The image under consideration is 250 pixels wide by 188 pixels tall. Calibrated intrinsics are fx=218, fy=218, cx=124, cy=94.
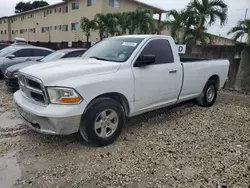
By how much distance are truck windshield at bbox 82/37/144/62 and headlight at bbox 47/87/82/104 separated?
116 centimetres

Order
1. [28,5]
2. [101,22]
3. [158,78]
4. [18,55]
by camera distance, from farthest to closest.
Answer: [28,5] → [101,22] → [18,55] → [158,78]

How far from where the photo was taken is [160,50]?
171 inches

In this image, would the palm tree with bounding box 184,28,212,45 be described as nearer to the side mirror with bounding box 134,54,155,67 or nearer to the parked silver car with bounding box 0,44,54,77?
the parked silver car with bounding box 0,44,54,77

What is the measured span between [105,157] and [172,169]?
987 millimetres

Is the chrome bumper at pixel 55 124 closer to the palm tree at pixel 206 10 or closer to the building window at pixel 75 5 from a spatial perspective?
the palm tree at pixel 206 10

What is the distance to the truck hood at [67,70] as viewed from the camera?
3086 millimetres

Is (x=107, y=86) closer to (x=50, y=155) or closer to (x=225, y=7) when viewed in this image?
(x=50, y=155)

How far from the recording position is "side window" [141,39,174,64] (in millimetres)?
4170

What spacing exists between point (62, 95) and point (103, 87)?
0.62 meters

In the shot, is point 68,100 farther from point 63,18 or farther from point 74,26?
point 63,18

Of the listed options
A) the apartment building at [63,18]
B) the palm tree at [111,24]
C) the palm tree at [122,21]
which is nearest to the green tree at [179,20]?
the palm tree at [122,21]

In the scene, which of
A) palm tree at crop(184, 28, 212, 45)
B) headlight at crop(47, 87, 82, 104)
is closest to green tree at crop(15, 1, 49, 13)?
palm tree at crop(184, 28, 212, 45)

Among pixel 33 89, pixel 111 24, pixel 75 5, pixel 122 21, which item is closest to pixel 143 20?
pixel 122 21

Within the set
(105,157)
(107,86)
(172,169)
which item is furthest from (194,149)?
(107,86)
